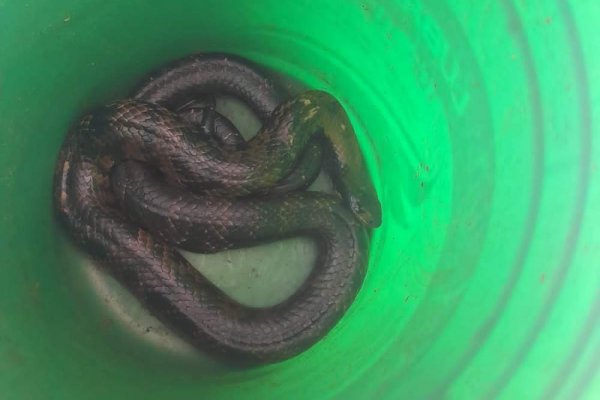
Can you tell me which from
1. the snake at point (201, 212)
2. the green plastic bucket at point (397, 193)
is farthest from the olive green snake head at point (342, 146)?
the green plastic bucket at point (397, 193)

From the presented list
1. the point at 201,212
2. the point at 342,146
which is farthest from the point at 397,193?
the point at 201,212

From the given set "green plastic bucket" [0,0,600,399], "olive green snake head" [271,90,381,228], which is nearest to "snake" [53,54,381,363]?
"olive green snake head" [271,90,381,228]

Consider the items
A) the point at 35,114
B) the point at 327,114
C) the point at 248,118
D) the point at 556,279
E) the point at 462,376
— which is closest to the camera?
Result: the point at 556,279

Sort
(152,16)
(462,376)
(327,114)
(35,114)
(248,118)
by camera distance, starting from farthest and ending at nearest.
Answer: (248,118) → (327,114) → (152,16) → (35,114) → (462,376)

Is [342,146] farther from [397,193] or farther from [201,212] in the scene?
[201,212]

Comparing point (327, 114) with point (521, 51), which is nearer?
point (521, 51)

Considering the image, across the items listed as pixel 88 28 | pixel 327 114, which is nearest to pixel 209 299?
pixel 327 114

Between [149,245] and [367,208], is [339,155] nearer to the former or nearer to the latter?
[367,208]

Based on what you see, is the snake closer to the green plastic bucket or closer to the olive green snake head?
the olive green snake head
